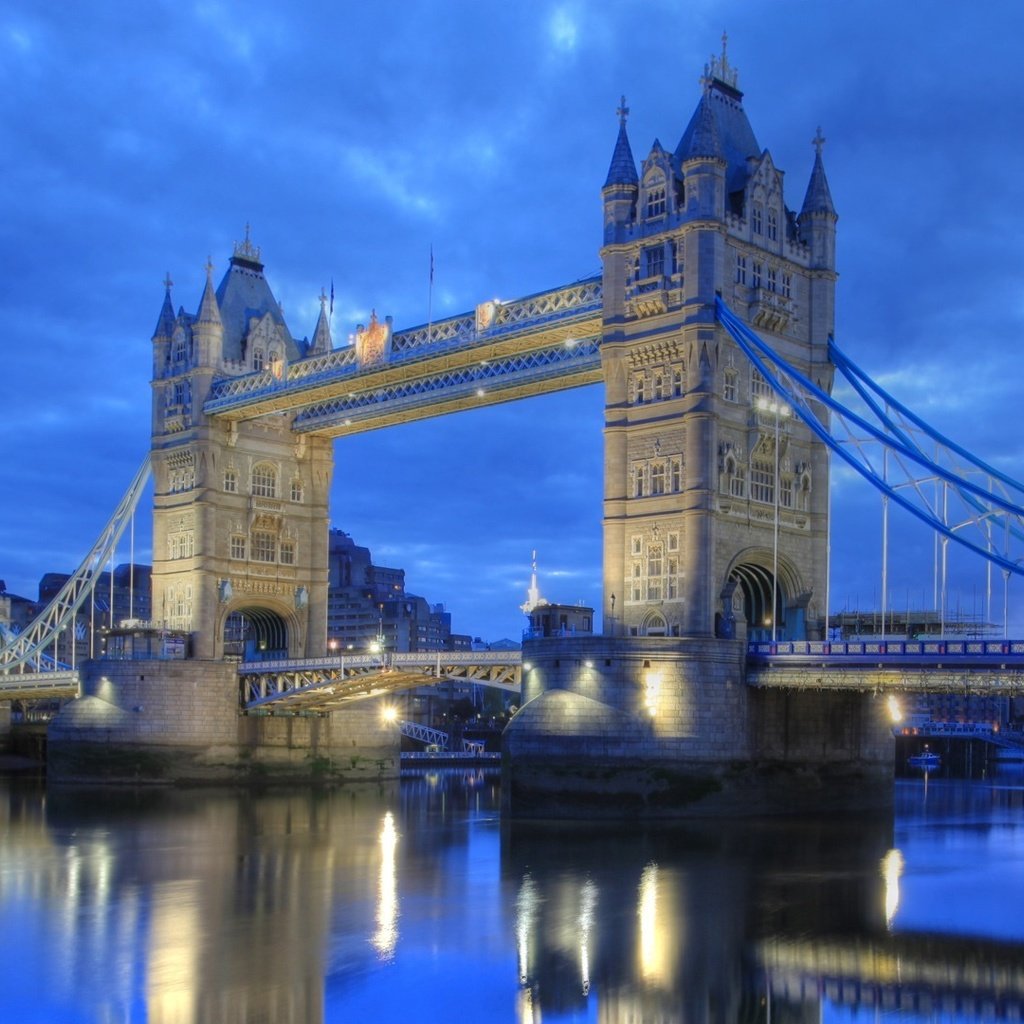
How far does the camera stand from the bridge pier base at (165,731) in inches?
2566

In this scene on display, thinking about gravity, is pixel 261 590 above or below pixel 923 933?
above

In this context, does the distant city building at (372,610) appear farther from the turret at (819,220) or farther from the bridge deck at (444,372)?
the turret at (819,220)

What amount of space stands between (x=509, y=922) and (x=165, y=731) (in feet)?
132

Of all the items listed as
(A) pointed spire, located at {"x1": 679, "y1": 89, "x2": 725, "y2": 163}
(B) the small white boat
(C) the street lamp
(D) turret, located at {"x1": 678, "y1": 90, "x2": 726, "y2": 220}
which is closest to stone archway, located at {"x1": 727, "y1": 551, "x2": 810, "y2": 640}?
(C) the street lamp

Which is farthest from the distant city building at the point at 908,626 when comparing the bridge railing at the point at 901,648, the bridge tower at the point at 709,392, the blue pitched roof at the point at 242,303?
the blue pitched roof at the point at 242,303

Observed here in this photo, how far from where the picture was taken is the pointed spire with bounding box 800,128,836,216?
176 feet

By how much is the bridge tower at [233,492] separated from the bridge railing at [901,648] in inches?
1188

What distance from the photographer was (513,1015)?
841 inches

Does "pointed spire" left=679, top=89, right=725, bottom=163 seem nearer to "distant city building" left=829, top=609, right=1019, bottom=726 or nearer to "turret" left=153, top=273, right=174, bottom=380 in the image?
"distant city building" left=829, top=609, right=1019, bottom=726

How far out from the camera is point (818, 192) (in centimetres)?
5372

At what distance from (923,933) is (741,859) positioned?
32.3 ft

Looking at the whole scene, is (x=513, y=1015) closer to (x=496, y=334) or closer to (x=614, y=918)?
(x=614, y=918)

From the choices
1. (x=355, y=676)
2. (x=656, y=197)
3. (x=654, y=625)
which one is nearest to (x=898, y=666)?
(x=654, y=625)

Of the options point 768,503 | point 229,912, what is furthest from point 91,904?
point 768,503
